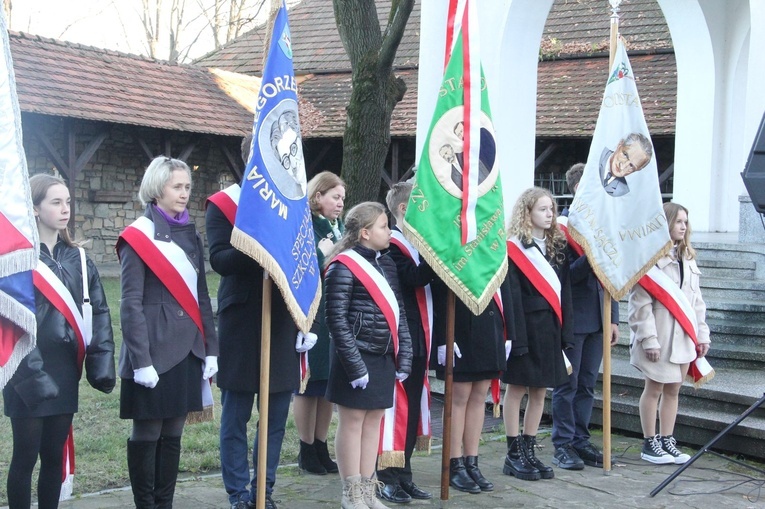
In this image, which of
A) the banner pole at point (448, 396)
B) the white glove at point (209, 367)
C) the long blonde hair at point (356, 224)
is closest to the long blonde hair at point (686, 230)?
the banner pole at point (448, 396)

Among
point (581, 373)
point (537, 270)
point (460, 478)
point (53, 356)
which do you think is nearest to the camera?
point (53, 356)

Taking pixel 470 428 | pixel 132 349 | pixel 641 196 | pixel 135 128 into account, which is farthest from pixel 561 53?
pixel 132 349

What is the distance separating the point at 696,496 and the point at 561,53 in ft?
50.8

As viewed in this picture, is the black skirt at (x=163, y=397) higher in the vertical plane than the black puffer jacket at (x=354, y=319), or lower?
lower

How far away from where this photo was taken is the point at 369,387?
4.80 metres

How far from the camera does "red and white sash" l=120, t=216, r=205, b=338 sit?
4340 mm

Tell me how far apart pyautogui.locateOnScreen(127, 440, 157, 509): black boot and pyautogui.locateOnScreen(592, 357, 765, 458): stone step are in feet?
12.7

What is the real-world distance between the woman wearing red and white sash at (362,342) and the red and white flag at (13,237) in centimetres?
160

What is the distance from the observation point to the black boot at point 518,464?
5738 mm

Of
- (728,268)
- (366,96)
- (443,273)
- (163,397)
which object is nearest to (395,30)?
(366,96)

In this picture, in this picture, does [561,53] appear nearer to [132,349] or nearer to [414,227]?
[414,227]

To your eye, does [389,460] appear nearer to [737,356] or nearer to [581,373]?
[581,373]

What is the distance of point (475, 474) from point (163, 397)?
2025 mm

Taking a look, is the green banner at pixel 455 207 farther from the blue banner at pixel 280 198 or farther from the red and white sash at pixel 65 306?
the red and white sash at pixel 65 306
